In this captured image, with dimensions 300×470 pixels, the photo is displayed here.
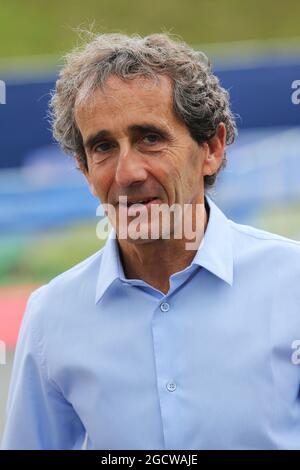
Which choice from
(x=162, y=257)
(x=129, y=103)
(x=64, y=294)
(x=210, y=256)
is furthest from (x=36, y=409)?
(x=129, y=103)

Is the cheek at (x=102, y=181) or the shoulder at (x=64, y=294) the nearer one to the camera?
the cheek at (x=102, y=181)

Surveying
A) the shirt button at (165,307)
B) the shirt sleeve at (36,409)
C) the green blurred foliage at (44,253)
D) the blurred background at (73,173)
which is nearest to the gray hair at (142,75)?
the shirt button at (165,307)

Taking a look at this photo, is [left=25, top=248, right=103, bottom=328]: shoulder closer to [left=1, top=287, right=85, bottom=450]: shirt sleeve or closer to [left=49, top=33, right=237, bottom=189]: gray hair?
[left=1, top=287, right=85, bottom=450]: shirt sleeve

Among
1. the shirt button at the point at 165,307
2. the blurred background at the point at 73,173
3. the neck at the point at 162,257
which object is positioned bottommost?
the shirt button at the point at 165,307

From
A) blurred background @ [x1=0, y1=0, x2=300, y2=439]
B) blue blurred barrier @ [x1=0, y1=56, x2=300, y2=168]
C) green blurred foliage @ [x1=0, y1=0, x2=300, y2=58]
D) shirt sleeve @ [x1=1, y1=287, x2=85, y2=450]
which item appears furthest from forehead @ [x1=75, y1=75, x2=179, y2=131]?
green blurred foliage @ [x1=0, y1=0, x2=300, y2=58]

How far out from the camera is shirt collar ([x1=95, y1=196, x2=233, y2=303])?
2.79 meters

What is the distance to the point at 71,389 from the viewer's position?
9.28ft

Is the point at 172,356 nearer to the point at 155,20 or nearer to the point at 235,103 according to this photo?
the point at 235,103

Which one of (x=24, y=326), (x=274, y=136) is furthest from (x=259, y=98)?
(x=24, y=326)

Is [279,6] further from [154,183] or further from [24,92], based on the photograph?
[154,183]

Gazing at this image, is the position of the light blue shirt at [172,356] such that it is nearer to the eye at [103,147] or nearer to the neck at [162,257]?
the neck at [162,257]

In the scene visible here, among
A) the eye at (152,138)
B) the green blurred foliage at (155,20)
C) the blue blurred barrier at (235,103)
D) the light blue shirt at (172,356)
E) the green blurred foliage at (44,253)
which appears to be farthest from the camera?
the green blurred foliage at (155,20)

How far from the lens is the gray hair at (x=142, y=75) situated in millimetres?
2809
